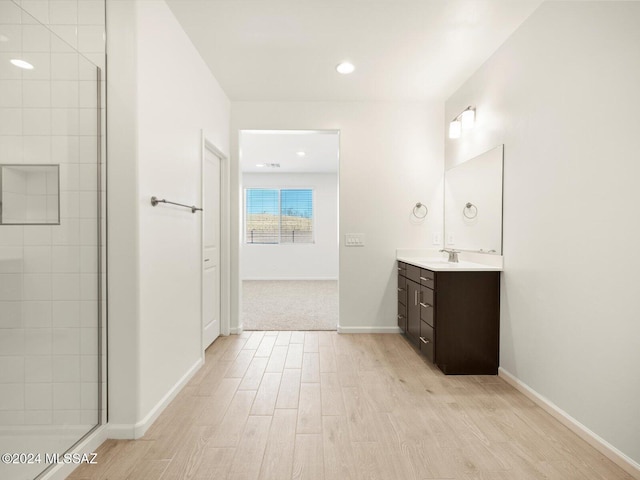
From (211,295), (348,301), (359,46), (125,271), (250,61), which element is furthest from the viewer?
(348,301)

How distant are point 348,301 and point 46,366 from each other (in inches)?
110

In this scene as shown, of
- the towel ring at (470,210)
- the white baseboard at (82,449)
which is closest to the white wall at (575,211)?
the towel ring at (470,210)

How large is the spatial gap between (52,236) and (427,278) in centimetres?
255

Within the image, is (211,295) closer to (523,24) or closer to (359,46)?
(359,46)

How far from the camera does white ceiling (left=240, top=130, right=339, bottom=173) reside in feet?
17.8

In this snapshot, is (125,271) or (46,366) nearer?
(46,366)

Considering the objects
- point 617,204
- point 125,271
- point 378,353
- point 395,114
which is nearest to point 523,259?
point 617,204

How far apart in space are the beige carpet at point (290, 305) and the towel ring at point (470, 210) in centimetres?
195

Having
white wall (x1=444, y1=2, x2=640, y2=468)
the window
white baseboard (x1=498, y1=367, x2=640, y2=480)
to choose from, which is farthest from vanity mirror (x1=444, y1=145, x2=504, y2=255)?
the window

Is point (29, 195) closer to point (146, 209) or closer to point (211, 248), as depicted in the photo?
point (146, 209)

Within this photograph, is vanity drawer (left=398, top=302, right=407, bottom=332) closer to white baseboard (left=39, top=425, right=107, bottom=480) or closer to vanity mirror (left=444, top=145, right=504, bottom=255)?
vanity mirror (left=444, top=145, right=504, bottom=255)

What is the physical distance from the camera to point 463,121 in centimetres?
319

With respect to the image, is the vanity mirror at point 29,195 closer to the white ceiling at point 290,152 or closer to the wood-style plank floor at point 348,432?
the wood-style plank floor at point 348,432

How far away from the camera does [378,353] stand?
3219 millimetres
